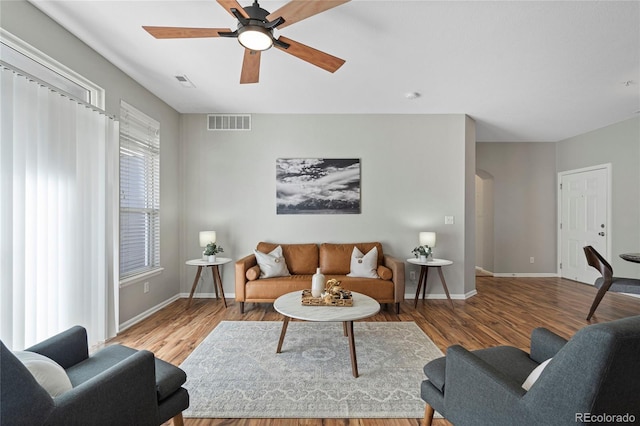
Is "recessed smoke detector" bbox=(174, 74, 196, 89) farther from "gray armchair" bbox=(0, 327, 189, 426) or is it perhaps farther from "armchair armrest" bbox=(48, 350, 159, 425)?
"armchair armrest" bbox=(48, 350, 159, 425)

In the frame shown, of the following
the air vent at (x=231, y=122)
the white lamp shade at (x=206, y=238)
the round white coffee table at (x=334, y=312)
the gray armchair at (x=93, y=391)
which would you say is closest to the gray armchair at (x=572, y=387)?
the round white coffee table at (x=334, y=312)

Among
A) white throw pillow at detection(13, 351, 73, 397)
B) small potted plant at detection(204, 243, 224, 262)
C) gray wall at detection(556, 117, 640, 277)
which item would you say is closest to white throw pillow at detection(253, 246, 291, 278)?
small potted plant at detection(204, 243, 224, 262)

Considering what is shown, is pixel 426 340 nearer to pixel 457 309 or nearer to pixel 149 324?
pixel 457 309

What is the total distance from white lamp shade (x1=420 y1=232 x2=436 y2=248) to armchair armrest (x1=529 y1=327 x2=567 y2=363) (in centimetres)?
241

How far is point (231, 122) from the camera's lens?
443 centimetres

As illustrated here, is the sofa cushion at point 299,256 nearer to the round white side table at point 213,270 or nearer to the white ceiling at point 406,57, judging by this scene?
the round white side table at point 213,270

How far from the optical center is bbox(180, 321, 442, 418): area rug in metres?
1.86

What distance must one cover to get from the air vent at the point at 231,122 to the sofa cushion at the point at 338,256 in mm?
2201

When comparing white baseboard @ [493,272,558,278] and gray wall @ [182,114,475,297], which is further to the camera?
white baseboard @ [493,272,558,278]

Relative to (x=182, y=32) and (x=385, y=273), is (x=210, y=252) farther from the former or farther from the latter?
(x=182, y=32)

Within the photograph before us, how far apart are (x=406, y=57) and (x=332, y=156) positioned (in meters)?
1.87

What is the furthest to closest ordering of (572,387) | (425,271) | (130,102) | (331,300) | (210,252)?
(425,271) < (210,252) < (130,102) < (331,300) < (572,387)

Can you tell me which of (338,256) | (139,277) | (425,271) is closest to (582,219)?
(425,271)

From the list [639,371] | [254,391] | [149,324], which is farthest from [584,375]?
[149,324]
